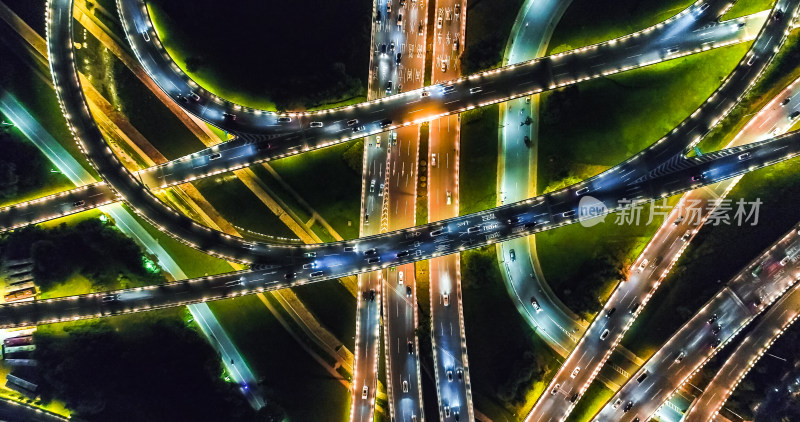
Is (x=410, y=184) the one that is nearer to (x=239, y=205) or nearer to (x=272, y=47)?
(x=239, y=205)

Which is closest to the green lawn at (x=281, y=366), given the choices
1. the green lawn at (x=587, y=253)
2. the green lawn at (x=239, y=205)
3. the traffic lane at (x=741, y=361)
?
the green lawn at (x=239, y=205)

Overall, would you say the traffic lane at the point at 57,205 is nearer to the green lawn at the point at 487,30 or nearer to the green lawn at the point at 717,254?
the green lawn at the point at 487,30

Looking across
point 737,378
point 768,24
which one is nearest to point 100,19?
point 768,24

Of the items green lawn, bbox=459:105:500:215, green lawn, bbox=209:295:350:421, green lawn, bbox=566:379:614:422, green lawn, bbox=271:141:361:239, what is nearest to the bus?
green lawn, bbox=209:295:350:421

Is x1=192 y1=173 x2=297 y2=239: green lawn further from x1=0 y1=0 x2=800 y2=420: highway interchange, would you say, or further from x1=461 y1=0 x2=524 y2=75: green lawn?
x1=461 y1=0 x2=524 y2=75: green lawn

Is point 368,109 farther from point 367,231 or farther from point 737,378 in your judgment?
point 737,378

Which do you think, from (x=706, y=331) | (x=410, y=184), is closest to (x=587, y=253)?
(x=706, y=331)
